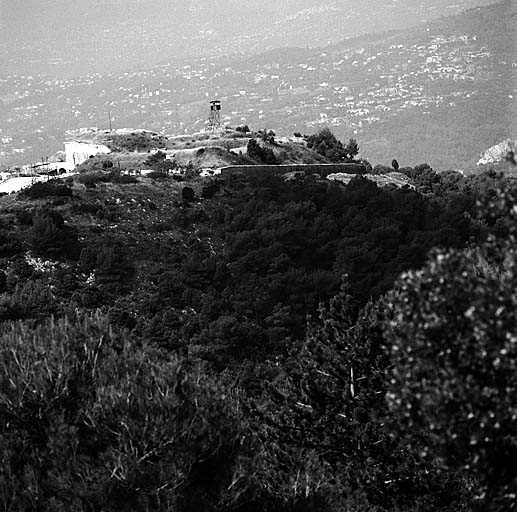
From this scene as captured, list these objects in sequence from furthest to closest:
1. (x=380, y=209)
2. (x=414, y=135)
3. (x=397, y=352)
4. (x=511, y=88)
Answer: (x=511, y=88) < (x=414, y=135) < (x=380, y=209) < (x=397, y=352)

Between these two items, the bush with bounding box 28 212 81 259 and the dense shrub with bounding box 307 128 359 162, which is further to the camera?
the dense shrub with bounding box 307 128 359 162

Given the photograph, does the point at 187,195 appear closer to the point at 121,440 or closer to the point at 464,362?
the point at 121,440

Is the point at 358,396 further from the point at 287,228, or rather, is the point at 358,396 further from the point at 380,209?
the point at 380,209

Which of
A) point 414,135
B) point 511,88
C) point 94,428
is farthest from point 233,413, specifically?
point 511,88

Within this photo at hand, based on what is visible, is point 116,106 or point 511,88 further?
point 116,106

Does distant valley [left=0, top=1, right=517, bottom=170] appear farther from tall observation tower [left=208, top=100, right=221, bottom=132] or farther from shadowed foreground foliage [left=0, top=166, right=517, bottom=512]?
shadowed foreground foliage [left=0, top=166, right=517, bottom=512]

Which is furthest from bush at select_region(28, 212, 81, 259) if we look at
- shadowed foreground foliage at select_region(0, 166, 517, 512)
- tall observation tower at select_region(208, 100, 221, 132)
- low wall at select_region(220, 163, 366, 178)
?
tall observation tower at select_region(208, 100, 221, 132)
